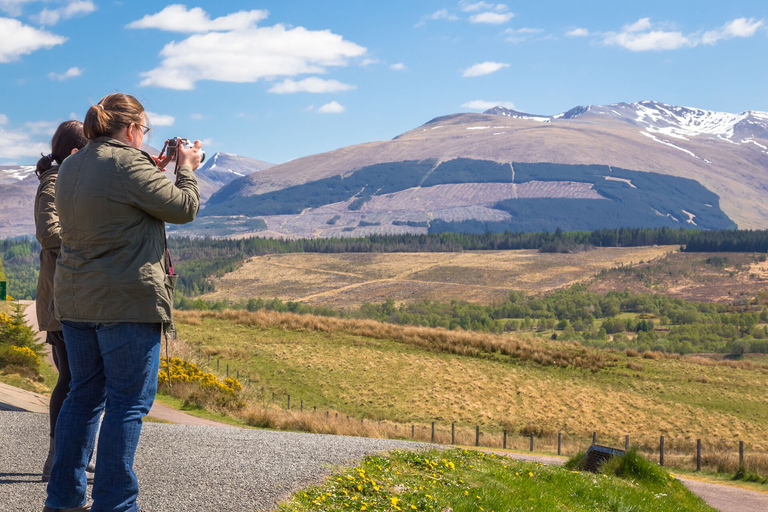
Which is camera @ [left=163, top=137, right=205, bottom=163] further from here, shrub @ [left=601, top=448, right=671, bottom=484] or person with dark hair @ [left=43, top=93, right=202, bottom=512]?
shrub @ [left=601, top=448, right=671, bottom=484]

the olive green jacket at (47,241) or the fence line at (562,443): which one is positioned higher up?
the olive green jacket at (47,241)

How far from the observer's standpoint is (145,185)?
176 inches

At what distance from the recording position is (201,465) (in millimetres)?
6828

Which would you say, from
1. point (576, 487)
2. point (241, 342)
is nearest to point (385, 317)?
point (241, 342)

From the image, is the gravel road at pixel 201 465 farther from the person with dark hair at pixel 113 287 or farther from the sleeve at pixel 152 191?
the sleeve at pixel 152 191

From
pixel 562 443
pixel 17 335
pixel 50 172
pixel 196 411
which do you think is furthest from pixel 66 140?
pixel 562 443

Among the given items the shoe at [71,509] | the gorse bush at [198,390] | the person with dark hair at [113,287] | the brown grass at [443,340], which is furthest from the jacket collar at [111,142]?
the brown grass at [443,340]

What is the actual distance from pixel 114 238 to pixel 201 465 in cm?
→ 322

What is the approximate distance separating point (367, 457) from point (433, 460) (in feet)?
2.91

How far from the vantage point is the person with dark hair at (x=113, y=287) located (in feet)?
14.4

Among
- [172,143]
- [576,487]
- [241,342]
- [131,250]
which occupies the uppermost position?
[172,143]

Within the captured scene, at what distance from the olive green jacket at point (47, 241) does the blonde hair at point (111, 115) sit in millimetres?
1583

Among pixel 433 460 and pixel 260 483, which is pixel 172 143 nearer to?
pixel 260 483

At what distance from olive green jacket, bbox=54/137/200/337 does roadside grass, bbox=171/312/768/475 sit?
26.6 metres
